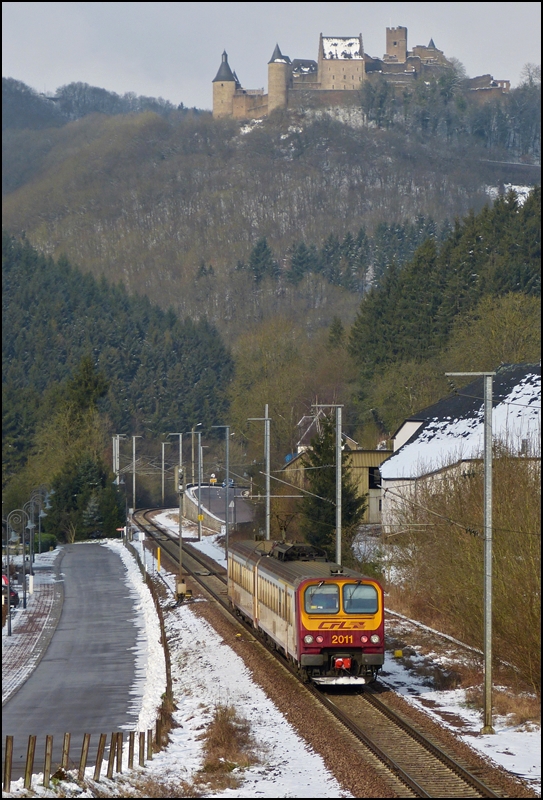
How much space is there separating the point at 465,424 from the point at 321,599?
106 ft

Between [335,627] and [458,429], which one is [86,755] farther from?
Result: [458,429]

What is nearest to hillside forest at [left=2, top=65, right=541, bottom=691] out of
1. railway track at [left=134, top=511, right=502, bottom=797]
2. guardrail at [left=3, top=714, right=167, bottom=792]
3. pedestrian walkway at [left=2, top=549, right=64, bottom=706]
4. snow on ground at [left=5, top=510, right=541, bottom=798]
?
snow on ground at [left=5, top=510, right=541, bottom=798]

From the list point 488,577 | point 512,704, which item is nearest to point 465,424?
point 512,704

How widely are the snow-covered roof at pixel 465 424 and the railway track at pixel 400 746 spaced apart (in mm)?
24990

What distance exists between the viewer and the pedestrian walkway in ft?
103

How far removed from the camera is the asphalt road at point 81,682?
2342 centimetres

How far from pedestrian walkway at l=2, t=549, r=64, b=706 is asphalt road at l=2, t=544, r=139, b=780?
0.35 metres

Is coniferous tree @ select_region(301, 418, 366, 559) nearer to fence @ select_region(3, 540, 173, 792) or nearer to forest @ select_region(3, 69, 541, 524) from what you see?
forest @ select_region(3, 69, 541, 524)

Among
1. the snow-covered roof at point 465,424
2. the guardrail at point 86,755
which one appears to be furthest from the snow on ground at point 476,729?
the snow-covered roof at point 465,424

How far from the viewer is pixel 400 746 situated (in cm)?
1933

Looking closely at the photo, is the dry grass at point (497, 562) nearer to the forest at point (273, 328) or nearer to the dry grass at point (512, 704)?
the dry grass at point (512, 704)

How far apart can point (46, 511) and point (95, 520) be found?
413 cm

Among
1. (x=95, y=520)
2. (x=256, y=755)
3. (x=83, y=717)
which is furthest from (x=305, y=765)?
(x=95, y=520)

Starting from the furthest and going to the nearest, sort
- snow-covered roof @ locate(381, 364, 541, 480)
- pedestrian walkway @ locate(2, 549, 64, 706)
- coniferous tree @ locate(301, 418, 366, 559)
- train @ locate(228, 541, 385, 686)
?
coniferous tree @ locate(301, 418, 366, 559) → snow-covered roof @ locate(381, 364, 541, 480) → pedestrian walkway @ locate(2, 549, 64, 706) → train @ locate(228, 541, 385, 686)
